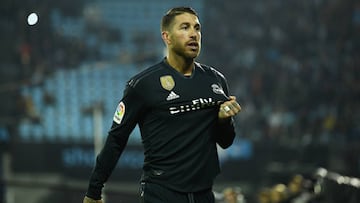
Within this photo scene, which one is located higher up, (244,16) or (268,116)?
(244,16)

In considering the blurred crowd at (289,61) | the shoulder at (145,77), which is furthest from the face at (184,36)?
the blurred crowd at (289,61)

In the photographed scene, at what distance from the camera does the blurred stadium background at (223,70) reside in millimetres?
13415

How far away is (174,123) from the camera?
310 centimetres

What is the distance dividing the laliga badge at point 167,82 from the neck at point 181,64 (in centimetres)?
6

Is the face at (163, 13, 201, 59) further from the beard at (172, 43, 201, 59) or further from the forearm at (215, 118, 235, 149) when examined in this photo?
the forearm at (215, 118, 235, 149)

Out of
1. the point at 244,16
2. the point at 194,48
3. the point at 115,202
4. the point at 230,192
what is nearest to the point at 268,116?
the point at 244,16

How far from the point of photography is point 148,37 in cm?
1403

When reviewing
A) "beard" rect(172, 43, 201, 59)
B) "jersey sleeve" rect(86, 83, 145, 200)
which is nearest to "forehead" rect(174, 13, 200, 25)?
"beard" rect(172, 43, 201, 59)

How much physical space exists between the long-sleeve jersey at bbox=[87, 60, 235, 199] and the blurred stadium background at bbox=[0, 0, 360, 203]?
9944 mm

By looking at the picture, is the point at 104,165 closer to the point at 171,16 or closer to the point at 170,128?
the point at 170,128

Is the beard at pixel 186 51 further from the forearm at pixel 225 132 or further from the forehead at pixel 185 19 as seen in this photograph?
the forearm at pixel 225 132

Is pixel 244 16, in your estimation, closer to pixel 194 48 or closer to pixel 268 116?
pixel 268 116

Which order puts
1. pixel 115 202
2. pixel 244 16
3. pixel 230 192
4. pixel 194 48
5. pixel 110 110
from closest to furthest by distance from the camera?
pixel 194 48 < pixel 230 192 < pixel 115 202 < pixel 110 110 < pixel 244 16

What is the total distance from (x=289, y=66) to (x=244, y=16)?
132cm
